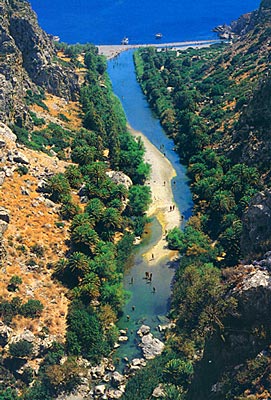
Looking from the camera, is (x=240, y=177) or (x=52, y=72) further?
(x=52, y=72)

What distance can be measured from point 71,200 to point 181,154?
138 ft

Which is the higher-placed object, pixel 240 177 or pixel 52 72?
pixel 52 72

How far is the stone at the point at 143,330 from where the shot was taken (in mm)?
62219

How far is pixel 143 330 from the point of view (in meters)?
62.5

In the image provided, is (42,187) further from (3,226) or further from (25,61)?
(25,61)

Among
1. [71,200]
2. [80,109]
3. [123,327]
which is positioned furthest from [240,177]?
[80,109]

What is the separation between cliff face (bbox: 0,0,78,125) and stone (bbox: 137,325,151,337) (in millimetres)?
56280

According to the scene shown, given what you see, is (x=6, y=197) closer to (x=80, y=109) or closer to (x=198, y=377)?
(x=198, y=377)

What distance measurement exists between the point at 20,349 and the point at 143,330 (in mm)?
16838

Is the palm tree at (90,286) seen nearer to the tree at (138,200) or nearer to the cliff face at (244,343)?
the cliff face at (244,343)

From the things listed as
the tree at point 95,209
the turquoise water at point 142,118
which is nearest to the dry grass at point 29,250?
the tree at point 95,209

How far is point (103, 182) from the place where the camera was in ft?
289

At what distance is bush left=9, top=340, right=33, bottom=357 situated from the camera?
54375 millimetres

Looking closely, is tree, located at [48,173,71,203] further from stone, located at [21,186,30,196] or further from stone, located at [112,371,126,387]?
stone, located at [112,371,126,387]
